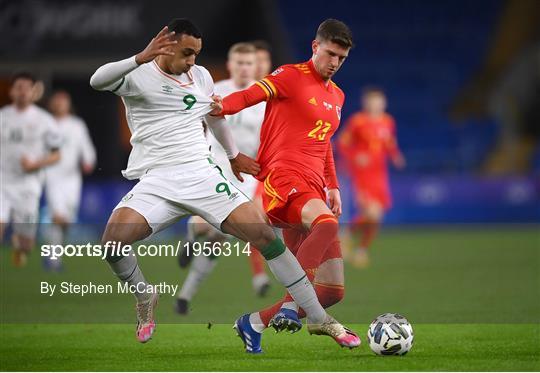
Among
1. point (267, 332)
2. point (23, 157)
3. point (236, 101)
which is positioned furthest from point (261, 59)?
point (236, 101)

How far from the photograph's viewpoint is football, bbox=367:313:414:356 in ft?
23.4

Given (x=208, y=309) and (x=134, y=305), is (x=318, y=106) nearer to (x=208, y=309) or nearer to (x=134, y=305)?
(x=134, y=305)

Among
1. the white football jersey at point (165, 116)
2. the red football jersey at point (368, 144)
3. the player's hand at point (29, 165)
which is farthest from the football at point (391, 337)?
the red football jersey at point (368, 144)

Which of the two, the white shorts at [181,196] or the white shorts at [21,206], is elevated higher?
the white shorts at [21,206]

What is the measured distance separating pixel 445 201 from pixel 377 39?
7148mm

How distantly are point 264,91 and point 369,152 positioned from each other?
9.45 m

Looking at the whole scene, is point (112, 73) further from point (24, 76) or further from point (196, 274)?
point (24, 76)

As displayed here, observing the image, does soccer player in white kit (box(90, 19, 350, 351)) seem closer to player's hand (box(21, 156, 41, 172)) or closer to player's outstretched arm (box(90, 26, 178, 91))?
player's outstretched arm (box(90, 26, 178, 91))

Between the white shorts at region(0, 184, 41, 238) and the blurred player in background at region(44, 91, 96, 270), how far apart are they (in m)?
3.53

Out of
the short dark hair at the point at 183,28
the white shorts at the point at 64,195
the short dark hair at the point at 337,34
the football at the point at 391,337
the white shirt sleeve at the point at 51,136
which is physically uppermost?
the white shorts at the point at 64,195

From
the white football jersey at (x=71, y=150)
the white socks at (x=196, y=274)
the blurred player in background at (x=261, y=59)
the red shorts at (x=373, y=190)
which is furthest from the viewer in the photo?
the red shorts at (x=373, y=190)

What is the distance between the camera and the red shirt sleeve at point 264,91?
726 cm

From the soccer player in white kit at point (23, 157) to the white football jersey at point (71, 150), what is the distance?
3469 millimetres

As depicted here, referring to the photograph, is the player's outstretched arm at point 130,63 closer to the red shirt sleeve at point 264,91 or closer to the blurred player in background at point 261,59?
the red shirt sleeve at point 264,91
